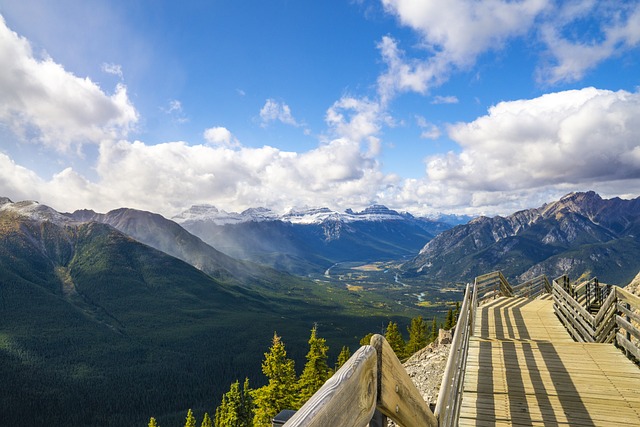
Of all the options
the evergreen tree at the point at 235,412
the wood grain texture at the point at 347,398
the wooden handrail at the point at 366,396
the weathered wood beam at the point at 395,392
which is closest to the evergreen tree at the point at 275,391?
the evergreen tree at the point at 235,412

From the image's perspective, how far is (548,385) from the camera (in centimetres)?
845

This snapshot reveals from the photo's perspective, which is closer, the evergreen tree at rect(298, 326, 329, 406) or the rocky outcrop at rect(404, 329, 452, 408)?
the rocky outcrop at rect(404, 329, 452, 408)

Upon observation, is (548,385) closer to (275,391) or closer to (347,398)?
(347,398)

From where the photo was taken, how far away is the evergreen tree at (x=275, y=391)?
2805 cm

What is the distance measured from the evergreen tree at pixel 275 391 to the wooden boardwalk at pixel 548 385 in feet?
66.0

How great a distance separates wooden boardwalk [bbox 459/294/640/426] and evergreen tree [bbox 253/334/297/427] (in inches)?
792

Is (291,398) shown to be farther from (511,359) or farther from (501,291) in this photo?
(511,359)

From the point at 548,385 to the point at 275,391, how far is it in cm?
2413

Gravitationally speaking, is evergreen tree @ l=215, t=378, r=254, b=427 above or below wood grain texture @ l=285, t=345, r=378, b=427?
below

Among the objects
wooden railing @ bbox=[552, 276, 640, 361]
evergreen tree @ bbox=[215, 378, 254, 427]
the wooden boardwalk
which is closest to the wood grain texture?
the wooden boardwalk

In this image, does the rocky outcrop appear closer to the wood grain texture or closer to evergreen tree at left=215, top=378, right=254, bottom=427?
the wood grain texture

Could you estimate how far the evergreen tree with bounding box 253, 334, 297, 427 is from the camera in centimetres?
2805

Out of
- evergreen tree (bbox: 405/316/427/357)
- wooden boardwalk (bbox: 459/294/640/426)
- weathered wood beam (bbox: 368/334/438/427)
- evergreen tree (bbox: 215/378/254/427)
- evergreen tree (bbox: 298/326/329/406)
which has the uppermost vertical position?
weathered wood beam (bbox: 368/334/438/427)

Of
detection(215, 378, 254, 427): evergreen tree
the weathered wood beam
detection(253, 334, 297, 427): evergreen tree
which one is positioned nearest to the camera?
the weathered wood beam
